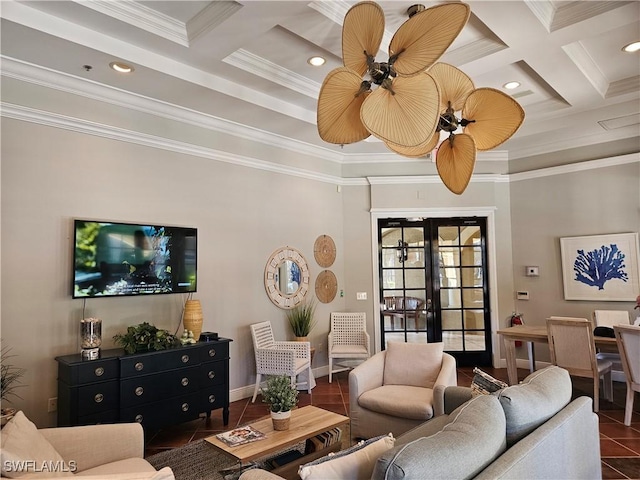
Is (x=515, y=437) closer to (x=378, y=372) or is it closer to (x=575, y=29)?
(x=378, y=372)

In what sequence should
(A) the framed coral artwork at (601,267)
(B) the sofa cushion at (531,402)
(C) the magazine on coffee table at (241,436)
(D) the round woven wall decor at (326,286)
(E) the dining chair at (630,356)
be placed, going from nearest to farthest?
(B) the sofa cushion at (531,402), (C) the magazine on coffee table at (241,436), (E) the dining chair at (630,356), (A) the framed coral artwork at (601,267), (D) the round woven wall decor at (326,286)

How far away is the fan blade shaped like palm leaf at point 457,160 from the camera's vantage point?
2.71 metres

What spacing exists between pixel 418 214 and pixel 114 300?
434 centimetres

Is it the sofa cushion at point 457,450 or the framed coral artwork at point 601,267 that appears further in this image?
the framed coral artwork at point 601,267

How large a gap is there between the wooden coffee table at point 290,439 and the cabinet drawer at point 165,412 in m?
1.05

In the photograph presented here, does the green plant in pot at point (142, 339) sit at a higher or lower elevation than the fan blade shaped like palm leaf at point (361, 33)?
lower

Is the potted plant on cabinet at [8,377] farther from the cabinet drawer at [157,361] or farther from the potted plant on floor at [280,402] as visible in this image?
the potted plant on floor at [280,402]

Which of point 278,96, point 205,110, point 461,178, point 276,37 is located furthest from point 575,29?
point 205,110

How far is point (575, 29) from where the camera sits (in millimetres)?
3377

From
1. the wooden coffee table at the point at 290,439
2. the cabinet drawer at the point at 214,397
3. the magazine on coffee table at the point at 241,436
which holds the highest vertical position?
the magazine on coffee table at the point at 241,436

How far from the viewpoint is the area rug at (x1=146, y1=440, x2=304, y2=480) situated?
305 cm

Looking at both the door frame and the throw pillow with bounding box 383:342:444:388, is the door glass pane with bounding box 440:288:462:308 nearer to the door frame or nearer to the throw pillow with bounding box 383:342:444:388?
the door frame

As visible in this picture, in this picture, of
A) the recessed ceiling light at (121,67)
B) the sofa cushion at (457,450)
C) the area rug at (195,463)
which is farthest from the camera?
the recessed ceiling light at (121,67)

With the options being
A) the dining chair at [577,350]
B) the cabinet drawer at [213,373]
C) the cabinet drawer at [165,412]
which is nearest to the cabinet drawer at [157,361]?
the cabinet drawer at [213,373]
